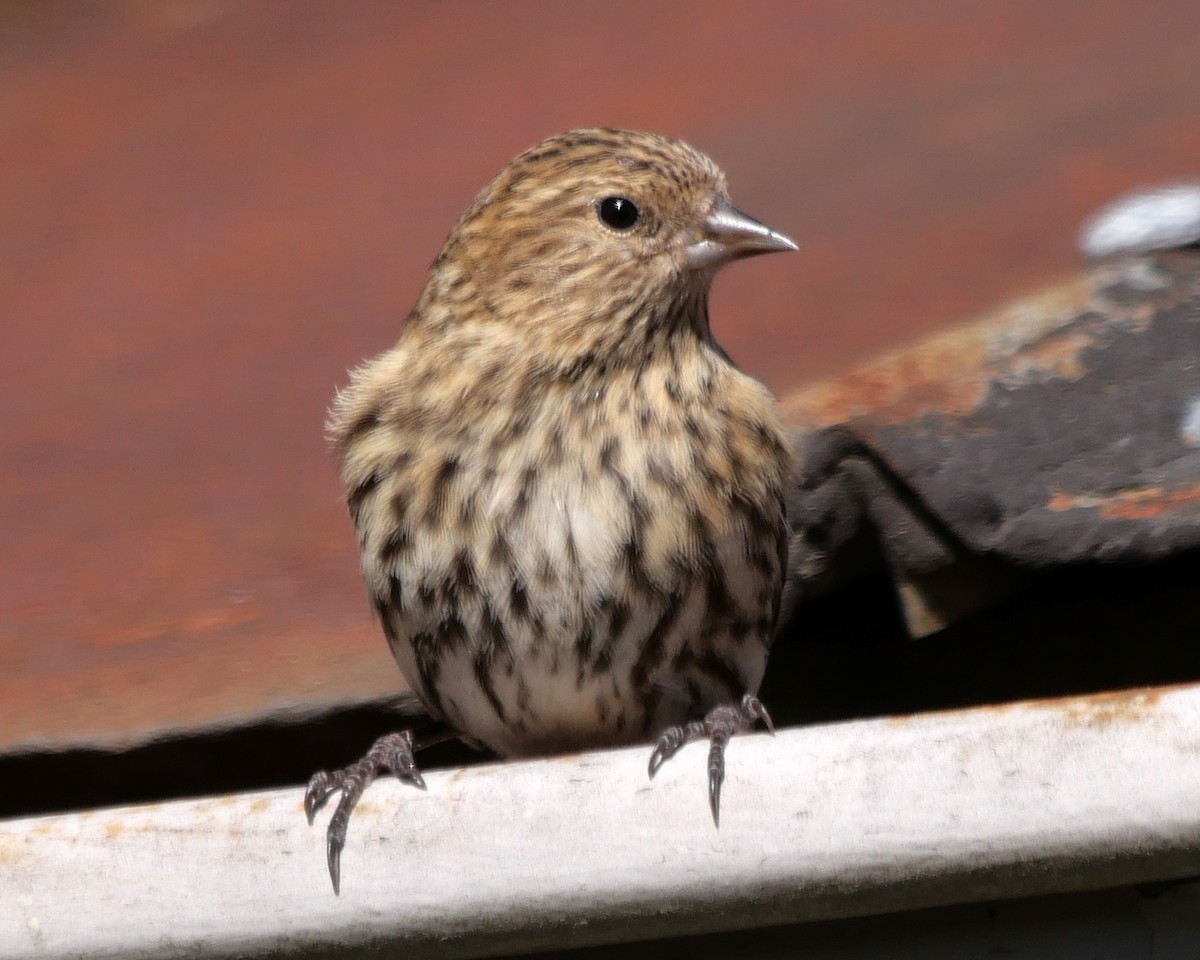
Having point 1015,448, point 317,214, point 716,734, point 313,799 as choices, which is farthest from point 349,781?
point 317,214

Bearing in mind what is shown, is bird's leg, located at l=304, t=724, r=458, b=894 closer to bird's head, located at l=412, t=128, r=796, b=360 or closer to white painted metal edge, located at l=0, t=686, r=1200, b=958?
white painted metal edge, located at l=0, t=686, r=1200, b=958

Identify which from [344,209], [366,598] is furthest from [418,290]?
[366,598]

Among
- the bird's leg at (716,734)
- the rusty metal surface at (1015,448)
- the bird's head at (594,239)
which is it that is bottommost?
the bird's leg at (716,734)

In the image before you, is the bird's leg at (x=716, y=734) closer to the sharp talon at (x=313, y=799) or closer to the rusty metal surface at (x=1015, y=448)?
the rusty metal surface at (x=1015, y=448)

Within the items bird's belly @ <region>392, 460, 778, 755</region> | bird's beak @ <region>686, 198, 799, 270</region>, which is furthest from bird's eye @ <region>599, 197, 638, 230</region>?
bird's belly @ <region>392, 460, 778, 755</region>

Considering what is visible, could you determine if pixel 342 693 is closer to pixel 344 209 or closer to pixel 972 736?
pixel 972 736

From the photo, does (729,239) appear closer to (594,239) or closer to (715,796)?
(594,239)

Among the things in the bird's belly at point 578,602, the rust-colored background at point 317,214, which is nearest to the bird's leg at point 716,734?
the bird's belly at point 578,602
